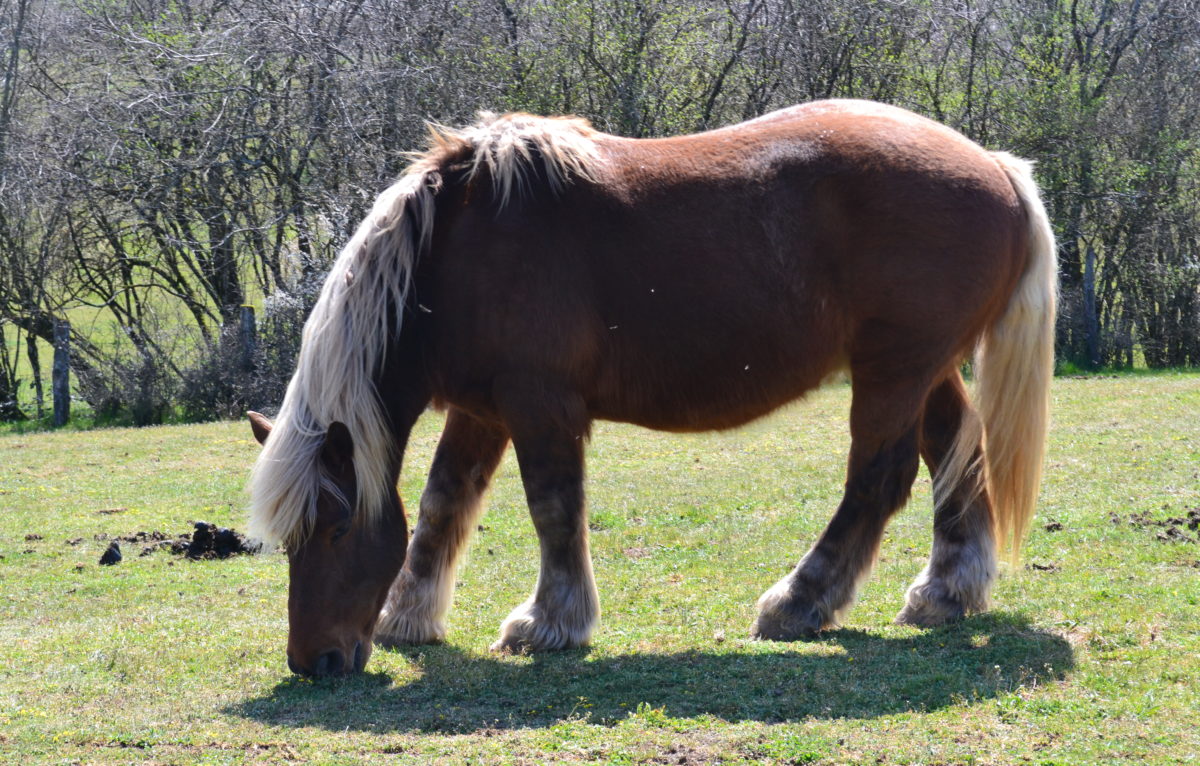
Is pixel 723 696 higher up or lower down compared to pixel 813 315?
lower down

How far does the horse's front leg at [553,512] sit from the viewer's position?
477cm

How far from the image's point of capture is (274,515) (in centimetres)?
443

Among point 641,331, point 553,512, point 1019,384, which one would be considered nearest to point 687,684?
point 553,512

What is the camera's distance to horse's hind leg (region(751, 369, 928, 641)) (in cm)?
501

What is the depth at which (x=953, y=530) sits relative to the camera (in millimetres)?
5434

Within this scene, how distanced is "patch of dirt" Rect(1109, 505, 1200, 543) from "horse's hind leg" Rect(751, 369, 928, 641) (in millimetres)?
2296

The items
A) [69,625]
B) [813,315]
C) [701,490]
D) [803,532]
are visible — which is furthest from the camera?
[701,490]

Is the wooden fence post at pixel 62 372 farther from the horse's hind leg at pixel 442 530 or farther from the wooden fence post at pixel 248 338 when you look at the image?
the horse's hind leg at pixel 442 530

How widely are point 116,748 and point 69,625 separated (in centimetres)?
220

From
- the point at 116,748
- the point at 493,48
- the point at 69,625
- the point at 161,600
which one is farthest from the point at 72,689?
the point at 493,48

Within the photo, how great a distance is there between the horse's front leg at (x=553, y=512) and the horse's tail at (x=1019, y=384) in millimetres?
1767

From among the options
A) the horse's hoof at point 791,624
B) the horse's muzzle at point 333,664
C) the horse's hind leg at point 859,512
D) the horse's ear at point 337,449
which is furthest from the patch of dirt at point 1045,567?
the horse's ear at point 337,449

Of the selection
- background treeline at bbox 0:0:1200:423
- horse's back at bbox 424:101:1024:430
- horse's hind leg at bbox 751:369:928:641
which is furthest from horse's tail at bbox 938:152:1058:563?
background treeline at bbox 0:0:1200:423

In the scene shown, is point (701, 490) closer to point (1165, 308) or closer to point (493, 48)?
point (493, 48)
